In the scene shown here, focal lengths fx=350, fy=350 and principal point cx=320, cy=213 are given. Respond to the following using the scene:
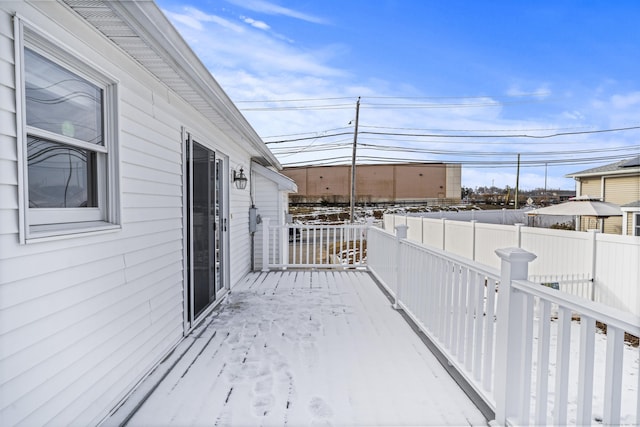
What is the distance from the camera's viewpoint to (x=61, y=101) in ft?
5.93

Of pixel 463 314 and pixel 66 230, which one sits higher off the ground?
pixel 66 230

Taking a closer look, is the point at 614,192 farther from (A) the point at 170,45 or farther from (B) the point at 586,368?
(A) the point at 170,45

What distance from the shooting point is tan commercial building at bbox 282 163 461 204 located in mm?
26781

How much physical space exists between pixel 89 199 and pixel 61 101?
57 centimetres

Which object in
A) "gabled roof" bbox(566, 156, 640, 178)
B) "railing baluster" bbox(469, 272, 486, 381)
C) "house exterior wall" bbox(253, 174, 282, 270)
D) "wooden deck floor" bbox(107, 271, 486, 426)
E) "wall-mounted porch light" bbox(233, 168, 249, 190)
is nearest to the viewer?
"wooden deck floor" bbox(107, 271, 486, 426)

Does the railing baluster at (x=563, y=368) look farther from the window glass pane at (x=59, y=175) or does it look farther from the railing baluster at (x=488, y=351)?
the window glass pane at (x=59, y=175)

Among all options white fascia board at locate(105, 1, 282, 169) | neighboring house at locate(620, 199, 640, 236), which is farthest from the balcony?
neighboring house at locate(620, 199, 640, 236)

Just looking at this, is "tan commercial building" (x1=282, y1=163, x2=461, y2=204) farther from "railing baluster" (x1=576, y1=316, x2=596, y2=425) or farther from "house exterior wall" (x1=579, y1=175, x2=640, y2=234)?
"railing baluster" (x1=576, y1=316, x2=596, y2=425)

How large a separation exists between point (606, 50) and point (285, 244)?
234 inches

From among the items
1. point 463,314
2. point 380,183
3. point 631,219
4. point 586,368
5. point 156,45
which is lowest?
point 463,314

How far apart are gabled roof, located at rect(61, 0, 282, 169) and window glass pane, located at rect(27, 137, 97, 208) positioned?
687 mm

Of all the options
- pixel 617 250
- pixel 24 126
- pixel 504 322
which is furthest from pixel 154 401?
pixel 617 250

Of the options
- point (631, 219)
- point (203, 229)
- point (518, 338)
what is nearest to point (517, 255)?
point (518, 338)

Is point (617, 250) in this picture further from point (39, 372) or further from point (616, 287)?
point (39, 372)
